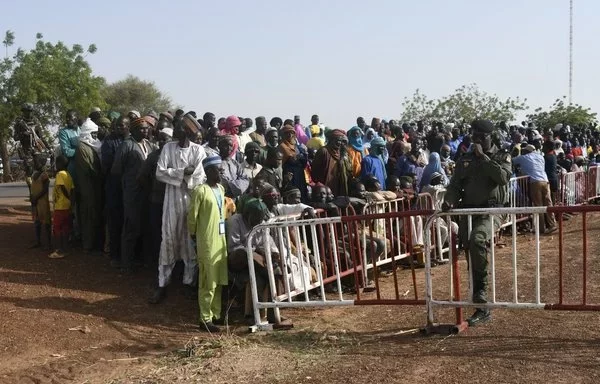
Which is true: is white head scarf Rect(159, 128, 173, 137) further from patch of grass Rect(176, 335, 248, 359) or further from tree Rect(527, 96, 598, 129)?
tree Rect(527, 96, 598, 129)

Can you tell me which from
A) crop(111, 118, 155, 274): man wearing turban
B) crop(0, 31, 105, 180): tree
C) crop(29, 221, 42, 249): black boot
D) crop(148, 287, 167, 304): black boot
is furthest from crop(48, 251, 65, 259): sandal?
crop(0, 31, 105, 180): tree

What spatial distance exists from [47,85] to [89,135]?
17829 millimetres

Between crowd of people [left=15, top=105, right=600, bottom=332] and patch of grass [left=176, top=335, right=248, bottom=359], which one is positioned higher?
crowd of people [left=15, top=105, right=600, bottom=332]

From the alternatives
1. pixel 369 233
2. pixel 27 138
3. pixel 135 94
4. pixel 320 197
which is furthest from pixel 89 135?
pixel 135 94

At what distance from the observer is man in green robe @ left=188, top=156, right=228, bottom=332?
23.5 ft

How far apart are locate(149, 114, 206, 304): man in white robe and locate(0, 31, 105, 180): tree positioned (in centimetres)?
1965

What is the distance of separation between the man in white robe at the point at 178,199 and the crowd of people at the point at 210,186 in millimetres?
12

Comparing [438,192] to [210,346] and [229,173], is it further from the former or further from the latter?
[210,346]

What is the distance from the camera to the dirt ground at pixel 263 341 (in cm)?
543

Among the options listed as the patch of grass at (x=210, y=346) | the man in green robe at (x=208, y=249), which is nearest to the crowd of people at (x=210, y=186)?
the man in green robe at (x=208, y=249)

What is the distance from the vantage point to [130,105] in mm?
39500

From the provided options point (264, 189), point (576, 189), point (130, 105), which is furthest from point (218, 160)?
point (130, 105)

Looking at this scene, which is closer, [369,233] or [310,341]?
[310,341]

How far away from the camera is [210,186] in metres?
7.38
